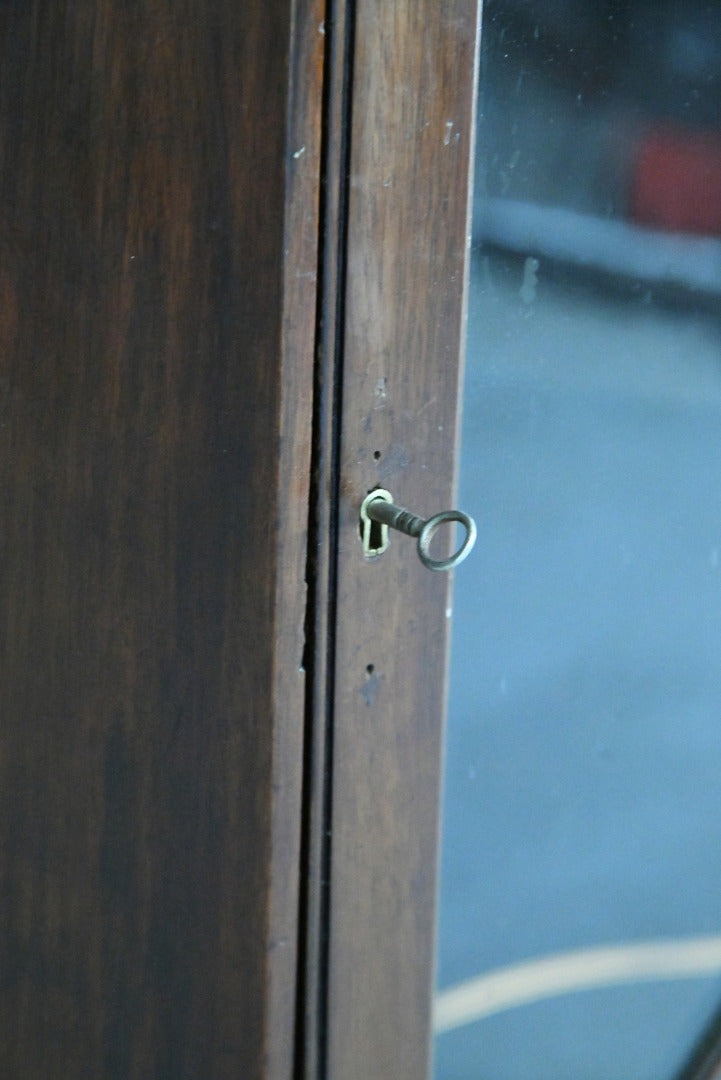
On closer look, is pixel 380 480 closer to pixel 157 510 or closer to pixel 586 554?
pixel 157 510

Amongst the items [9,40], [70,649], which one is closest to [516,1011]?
[70,649]

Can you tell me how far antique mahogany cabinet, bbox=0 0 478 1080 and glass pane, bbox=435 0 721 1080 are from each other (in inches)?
3.3

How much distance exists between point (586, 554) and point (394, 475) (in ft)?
0.73

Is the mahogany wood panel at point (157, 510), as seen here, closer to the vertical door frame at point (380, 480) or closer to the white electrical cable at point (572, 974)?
the vertical door frame at point (380, 480)

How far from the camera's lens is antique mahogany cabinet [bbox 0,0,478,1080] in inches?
19.1

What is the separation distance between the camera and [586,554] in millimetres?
707

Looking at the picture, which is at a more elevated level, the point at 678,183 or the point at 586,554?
the point at 678,183

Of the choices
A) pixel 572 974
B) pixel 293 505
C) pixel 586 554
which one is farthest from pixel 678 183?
pixel 572 974

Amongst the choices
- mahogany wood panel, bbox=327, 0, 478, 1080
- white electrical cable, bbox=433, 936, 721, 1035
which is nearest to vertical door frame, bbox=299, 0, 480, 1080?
mahogany wood panel, bbox=327, 0, 478, 1080

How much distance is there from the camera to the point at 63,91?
0.56 meters

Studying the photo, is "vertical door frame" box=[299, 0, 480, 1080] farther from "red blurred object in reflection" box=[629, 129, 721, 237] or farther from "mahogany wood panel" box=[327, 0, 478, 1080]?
"red blurred object in reflection" box=[629, 129, 721, 237]

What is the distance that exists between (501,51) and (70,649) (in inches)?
15.8

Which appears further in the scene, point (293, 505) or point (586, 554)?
point (586, 554)

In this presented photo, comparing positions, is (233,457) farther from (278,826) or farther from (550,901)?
(550,901)
